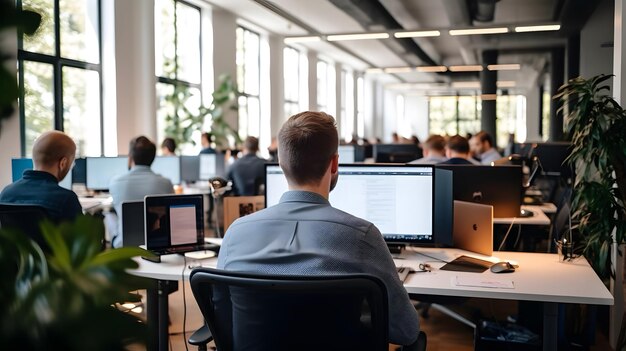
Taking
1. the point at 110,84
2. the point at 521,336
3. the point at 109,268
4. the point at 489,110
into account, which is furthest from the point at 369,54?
the point at 109,268

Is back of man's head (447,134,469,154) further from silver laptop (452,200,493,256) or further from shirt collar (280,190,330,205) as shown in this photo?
shirt collar (280,190,330,205)

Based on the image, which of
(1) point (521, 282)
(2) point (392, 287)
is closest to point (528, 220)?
(1) point (521, 282)

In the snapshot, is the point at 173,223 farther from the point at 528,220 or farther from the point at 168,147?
the point at 168,147

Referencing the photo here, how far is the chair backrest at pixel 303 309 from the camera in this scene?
1336 millimetres

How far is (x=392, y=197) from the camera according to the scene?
2.87 metres

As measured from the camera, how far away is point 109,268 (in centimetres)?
57

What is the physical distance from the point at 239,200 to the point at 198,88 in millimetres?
7238

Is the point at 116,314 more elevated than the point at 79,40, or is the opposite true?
the point at 79,40

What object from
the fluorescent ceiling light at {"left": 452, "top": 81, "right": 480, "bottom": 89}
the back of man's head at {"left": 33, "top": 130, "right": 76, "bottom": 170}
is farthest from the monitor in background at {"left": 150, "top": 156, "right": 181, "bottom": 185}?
the fluorescent ceiling light at {"left": 452, "top": 81, "right": 480, "bottom": 89}

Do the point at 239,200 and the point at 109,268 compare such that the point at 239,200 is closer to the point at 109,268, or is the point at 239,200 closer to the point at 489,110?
the point at 109,268

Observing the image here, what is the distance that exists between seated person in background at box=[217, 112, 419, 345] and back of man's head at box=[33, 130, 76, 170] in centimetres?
167

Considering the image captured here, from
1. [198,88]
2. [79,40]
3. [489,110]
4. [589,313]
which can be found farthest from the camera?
[489,110]

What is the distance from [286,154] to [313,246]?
11.9 inches

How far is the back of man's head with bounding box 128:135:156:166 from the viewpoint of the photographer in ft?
14.1
